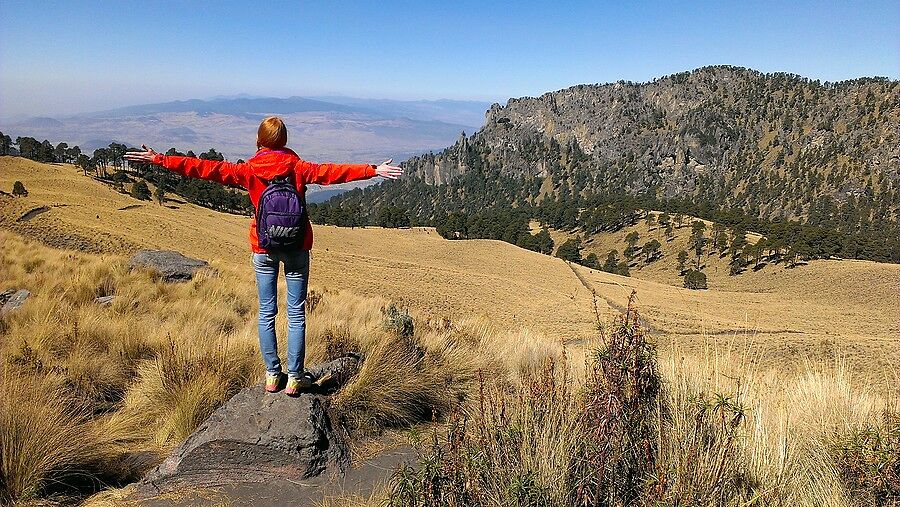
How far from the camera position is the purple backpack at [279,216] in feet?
12.1

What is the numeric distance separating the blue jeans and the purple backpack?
0.20m

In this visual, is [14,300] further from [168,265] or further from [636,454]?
[636,454]

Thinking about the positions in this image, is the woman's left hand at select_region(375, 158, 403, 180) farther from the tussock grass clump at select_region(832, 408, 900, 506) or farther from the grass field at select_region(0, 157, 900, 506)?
the tussock grass clump at select_region(832, 408, 900, 506)

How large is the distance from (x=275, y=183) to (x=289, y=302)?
1.00 m

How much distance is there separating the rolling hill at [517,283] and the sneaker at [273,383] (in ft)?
11.5

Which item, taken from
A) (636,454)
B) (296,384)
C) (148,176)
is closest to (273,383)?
(296,384)

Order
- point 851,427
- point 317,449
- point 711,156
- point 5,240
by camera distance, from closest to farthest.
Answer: point 851,427, point 317,449, point 5,240, point 711,156

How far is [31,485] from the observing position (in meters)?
2.99

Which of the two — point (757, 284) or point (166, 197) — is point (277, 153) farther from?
point (757, 284)

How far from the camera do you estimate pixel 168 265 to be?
11.0 meters

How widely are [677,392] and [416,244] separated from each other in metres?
52.6

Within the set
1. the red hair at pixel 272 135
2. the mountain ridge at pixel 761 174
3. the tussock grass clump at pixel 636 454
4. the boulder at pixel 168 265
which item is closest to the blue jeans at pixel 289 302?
the red hair at pixel 272 135

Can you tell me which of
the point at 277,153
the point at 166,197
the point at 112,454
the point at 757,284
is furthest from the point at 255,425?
the point at 757,284

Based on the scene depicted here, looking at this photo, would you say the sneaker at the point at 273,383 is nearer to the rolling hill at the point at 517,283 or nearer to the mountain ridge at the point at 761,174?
the rolling hill at the point at 517,283
